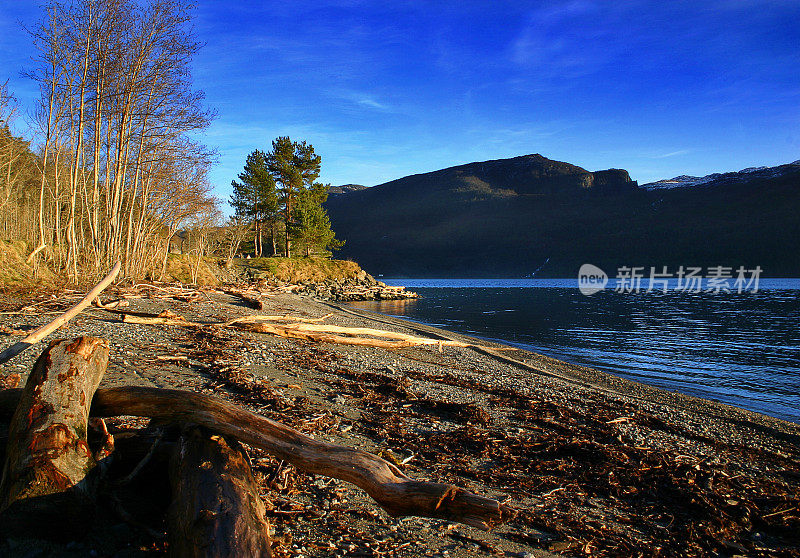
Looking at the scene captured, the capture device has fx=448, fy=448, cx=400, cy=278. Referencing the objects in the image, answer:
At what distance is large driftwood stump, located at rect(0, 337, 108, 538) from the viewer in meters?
2.49

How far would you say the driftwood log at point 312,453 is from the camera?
2.52m

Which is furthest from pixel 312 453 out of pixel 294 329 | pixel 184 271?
pixel 184 271

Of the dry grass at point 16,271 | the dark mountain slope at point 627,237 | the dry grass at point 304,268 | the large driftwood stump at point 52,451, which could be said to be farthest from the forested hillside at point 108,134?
the dark mountain slope at point 627,237

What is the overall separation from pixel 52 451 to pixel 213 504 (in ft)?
3.68

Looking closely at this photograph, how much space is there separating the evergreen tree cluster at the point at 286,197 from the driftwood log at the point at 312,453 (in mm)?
51154

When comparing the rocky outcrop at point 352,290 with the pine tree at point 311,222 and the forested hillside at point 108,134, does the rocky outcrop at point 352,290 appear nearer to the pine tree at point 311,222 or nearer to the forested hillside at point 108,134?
the pine tree at point 311,222

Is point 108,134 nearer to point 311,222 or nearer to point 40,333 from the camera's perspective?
point 40,333

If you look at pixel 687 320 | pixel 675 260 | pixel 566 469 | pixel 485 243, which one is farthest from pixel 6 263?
pixel 485 243

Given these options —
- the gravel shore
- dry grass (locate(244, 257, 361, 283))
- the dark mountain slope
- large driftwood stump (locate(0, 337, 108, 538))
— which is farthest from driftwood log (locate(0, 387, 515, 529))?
the dark mountain slope

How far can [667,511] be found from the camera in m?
4.48

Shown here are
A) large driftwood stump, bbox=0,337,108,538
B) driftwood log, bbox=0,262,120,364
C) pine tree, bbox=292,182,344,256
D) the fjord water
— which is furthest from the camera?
pine tree, bbox=292,182,344,256

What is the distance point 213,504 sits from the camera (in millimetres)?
2406

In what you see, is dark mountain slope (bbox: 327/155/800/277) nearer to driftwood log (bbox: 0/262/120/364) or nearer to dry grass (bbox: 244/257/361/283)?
dry grass (bbox: 244/257/361/283)

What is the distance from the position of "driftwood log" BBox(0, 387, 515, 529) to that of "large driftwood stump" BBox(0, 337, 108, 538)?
0.31m
